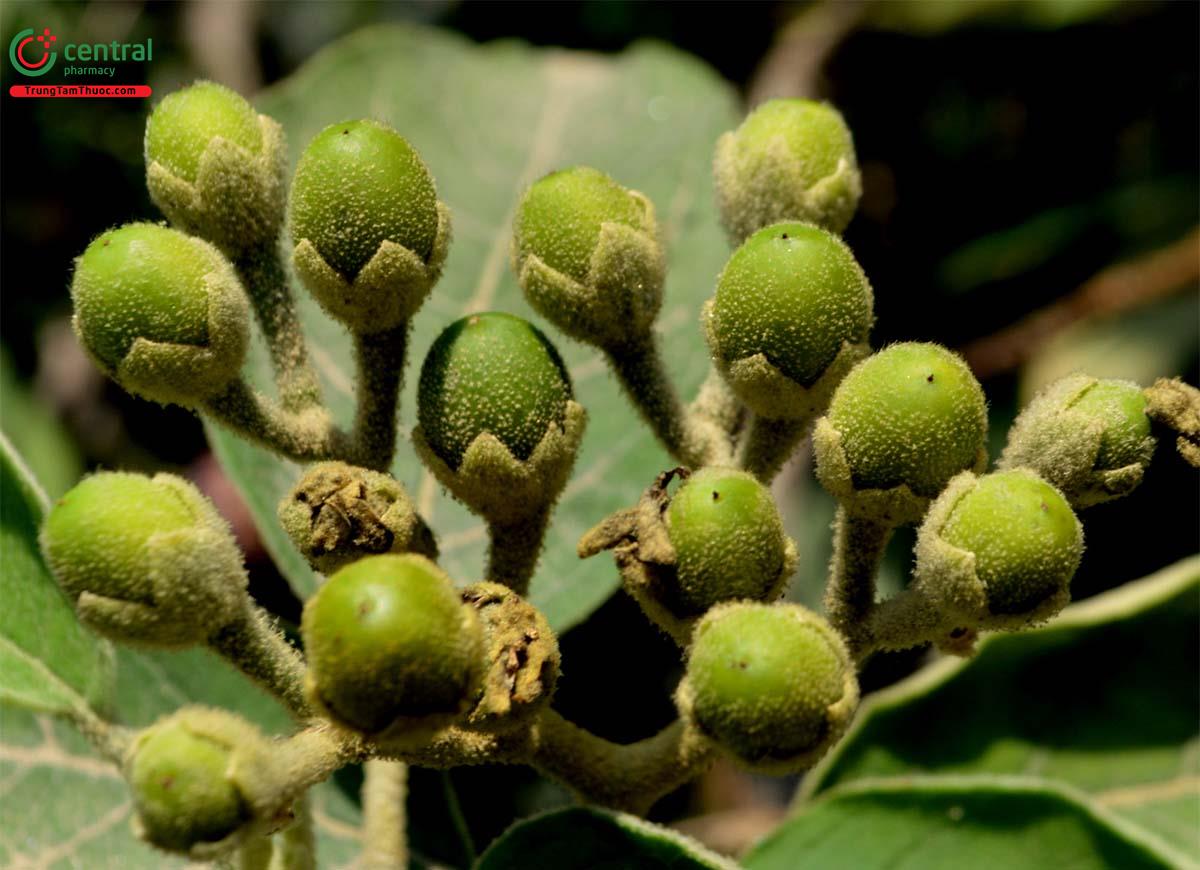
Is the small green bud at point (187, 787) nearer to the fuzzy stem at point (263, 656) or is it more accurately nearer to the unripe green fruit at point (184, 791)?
the unripe green fruit at point (184, 791)

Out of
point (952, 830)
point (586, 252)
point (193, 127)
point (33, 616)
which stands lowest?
point (952, 830)

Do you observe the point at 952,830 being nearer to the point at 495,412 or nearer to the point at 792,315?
the point at 792,315

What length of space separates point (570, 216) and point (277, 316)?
500 millimetres

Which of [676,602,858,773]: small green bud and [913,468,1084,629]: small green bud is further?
[913,468,1084,629]: small green bud

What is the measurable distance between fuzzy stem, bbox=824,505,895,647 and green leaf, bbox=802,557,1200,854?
957 mm

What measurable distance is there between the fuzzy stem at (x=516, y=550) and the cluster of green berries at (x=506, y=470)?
0.08 ft

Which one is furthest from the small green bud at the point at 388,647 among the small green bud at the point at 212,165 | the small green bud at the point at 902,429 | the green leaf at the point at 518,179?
the green leaf at the point at 518,179

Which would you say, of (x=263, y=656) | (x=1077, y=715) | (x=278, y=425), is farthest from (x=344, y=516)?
(x=1077, y=715)

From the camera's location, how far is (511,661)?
1802 millimetres

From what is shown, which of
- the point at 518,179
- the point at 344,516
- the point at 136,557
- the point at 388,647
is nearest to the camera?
the point at 388,647

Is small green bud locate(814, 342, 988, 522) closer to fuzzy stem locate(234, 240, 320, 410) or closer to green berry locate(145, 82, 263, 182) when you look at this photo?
fuzzy stem locate(234, 240, 320, 410)

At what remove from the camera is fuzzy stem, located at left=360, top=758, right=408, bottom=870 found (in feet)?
8.50

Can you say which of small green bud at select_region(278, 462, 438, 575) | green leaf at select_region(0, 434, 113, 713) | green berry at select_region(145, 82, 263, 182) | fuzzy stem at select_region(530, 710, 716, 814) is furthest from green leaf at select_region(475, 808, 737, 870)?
green berry at select_region(145, 82, 263, 182)

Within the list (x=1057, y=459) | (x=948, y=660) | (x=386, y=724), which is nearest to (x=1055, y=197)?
(x=948, y=660)
